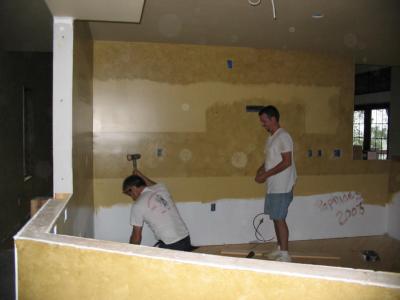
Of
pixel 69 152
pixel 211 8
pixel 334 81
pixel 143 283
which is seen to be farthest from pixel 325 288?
pixel 334 81

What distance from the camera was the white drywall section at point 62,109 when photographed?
2.36m

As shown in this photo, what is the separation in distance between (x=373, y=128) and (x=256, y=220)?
413 centimetres

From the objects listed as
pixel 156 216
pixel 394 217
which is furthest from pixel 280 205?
pixel 394 217

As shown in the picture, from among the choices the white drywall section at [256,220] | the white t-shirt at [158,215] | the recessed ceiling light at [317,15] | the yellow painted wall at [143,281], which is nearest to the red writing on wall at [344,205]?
the white drywall section at [256,220]

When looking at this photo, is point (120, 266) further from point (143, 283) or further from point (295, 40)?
point (295, 40)

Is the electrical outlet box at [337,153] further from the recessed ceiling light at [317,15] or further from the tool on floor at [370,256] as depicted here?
the recessed ceiling light at [317,15]

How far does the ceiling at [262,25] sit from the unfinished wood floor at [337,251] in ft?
7.94

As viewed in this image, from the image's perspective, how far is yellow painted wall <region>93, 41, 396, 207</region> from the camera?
14.8ft

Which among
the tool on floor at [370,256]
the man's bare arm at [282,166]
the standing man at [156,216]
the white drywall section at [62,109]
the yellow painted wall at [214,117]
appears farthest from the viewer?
the yellow painted wall at [214,117]

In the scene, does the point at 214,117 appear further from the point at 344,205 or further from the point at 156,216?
the point at 344,205

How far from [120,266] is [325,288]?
73cm

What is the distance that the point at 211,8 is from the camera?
320 centimetres

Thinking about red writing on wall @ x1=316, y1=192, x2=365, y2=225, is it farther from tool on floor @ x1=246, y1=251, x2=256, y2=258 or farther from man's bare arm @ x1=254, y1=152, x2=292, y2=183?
man's bare arm @ x1=254, y1=152, x2=292, y2=183

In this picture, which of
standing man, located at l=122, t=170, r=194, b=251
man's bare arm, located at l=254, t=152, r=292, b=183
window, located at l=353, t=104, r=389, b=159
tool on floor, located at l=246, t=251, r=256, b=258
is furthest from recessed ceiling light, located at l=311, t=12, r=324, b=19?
window, located at l=353, t=104, r=389, b=159
